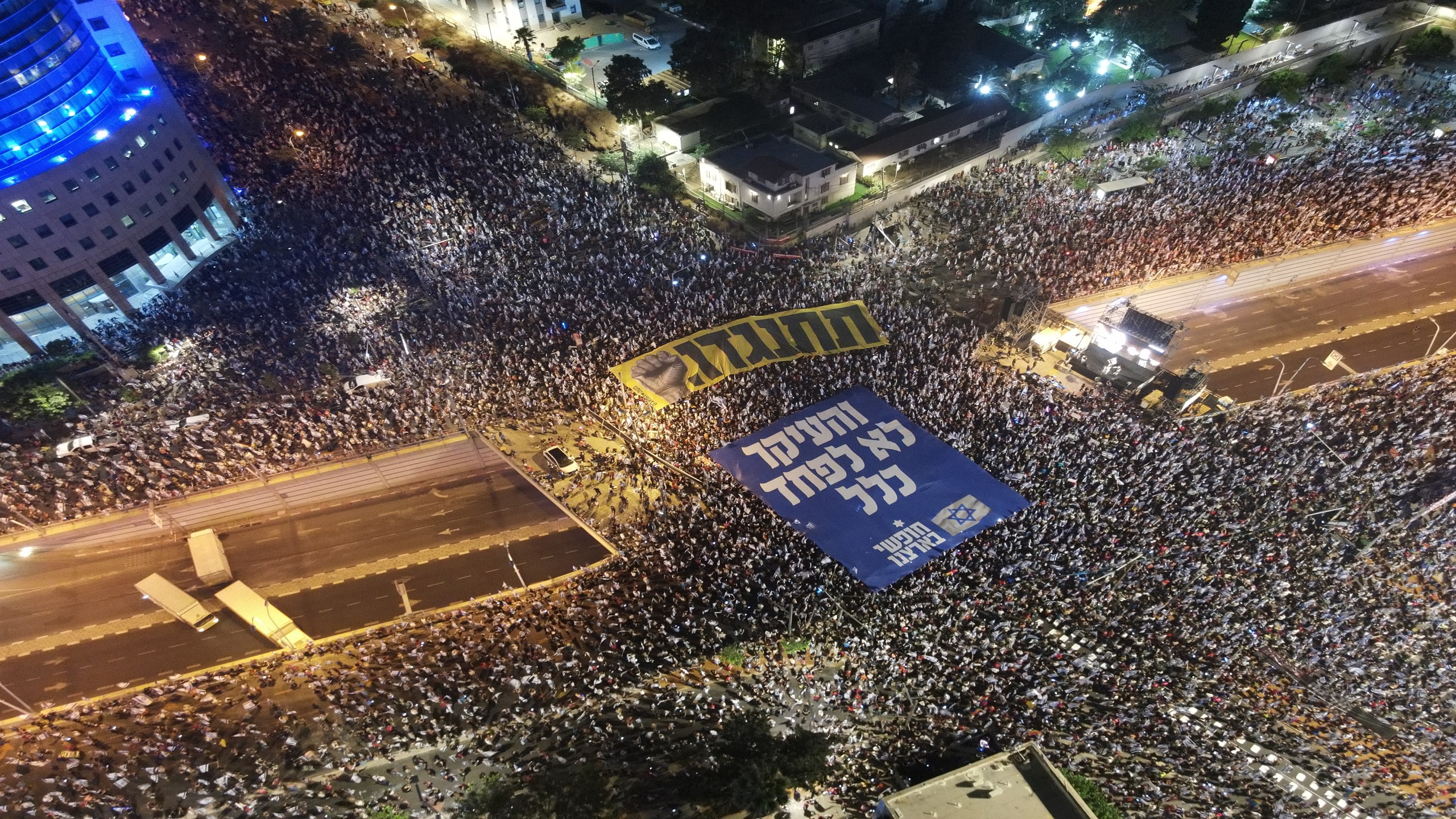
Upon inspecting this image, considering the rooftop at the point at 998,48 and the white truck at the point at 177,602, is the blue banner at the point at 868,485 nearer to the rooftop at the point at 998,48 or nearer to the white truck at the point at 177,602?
the white truck at the point at 177,602

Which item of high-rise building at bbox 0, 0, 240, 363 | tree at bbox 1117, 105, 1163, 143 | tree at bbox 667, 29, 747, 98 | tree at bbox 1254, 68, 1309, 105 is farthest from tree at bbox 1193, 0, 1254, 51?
high-rise building at bbox 0, 0, 240, 363

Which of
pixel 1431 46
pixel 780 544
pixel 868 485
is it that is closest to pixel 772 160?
pixel 868 485

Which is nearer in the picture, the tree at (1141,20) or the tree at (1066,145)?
the tree at (1066,145)

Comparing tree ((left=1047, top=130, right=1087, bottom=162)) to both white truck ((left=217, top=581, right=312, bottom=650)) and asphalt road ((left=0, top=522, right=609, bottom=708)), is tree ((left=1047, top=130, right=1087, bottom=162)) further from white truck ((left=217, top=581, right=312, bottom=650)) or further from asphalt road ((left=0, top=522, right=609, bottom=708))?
white truck ((left=217, top=581, right=312, bottom=650))

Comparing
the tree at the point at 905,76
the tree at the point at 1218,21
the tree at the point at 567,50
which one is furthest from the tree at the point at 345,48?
the tree at the point at 1218,21

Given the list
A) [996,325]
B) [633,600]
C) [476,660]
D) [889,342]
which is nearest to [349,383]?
[476,660]

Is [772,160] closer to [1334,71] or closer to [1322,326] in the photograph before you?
[1322,326]
